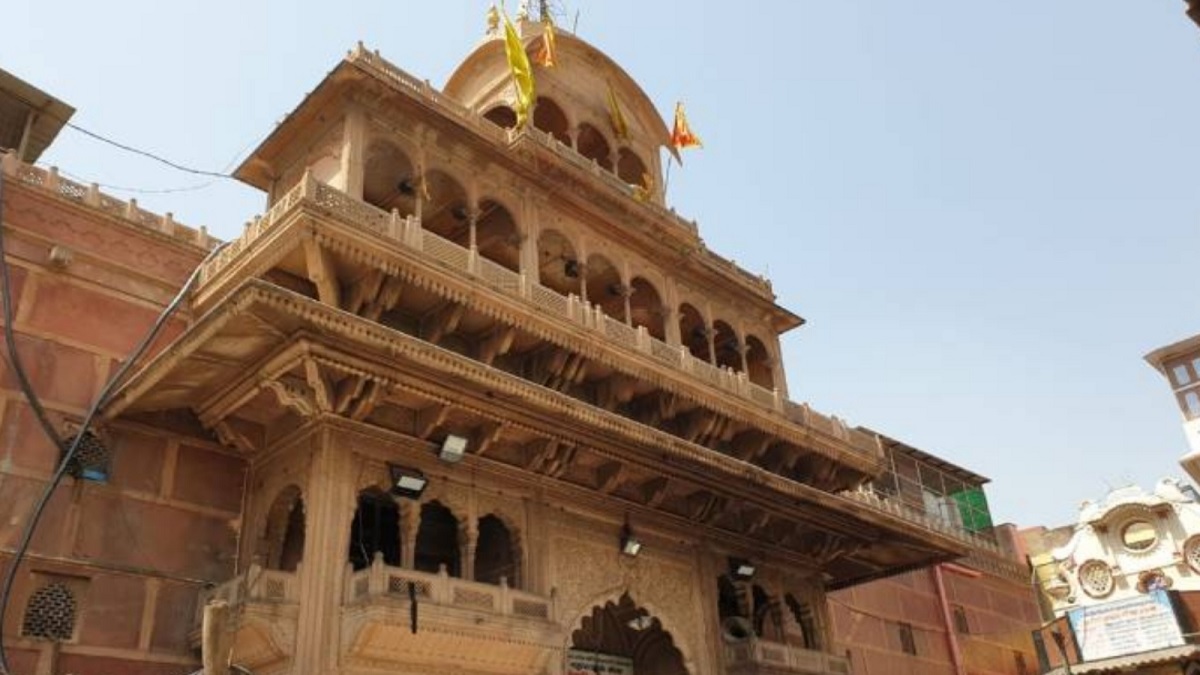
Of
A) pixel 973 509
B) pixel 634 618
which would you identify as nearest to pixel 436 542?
pixel 634 618

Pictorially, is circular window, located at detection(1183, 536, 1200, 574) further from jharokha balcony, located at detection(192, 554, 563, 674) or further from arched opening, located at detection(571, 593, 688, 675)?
jharokha balcony, located at detection(192, 554, 563, 674)

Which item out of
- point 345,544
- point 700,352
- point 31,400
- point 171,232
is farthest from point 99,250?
point 700,352

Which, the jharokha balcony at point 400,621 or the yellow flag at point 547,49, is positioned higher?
the yellow flag at point 547,49

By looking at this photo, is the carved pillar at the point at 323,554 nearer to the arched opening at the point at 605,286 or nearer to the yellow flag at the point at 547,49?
the arched opening at the point at 605,286

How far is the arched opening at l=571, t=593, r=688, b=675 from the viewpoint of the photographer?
13977mm

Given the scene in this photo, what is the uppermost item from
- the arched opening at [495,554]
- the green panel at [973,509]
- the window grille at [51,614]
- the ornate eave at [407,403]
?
the green panel at [973,509]

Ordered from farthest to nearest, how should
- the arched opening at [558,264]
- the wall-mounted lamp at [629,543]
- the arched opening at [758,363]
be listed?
the arched opening at [758,363]
the arched opening at [558,264]
the wall-mounted lamp at [629,543]

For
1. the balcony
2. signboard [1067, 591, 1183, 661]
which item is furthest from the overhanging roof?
signboard [1067, 591, 1183, 661]

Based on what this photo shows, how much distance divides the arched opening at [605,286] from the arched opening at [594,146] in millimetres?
2774

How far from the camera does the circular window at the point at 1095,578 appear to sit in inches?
1065

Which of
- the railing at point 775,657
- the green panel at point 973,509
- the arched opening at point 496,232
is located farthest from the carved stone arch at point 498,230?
the green panel at point 973,509

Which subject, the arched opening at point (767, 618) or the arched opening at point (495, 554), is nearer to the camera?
the arched opening at point (495, 554)

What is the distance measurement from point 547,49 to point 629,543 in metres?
9.00

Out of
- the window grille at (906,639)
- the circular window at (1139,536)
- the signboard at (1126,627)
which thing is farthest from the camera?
the circular window at (1139,536)
